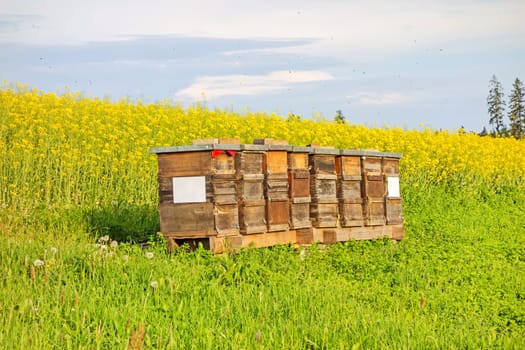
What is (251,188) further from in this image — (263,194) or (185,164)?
(185,164)

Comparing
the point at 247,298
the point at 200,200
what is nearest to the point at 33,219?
the point at 200,200

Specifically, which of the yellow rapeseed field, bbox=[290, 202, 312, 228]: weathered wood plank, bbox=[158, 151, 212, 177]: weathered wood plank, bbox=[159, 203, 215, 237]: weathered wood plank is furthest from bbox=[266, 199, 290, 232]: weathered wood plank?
the yellow rapeseed field

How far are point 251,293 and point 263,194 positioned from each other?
11.6 ft

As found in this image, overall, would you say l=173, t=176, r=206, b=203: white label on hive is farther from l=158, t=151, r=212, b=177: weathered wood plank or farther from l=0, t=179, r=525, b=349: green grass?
l=0, t=179, r=525, b=349: green grass

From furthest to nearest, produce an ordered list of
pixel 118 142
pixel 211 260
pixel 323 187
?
1. pixel 118 142
2. pixel 323 187
3. pixel 211 260

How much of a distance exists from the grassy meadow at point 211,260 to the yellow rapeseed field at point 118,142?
0.19 ft

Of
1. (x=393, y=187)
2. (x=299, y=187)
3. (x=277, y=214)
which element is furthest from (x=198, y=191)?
(x=393, y=187)

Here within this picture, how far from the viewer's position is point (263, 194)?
463 inches

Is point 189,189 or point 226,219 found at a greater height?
Answer: point 189,189

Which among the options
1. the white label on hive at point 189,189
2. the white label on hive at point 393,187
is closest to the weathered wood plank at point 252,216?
the white label on hive at point 189,189

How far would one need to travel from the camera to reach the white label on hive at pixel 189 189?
11.0m

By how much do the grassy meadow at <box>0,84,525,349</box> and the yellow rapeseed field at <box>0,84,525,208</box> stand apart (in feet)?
0.19

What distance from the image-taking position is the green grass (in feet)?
21.9

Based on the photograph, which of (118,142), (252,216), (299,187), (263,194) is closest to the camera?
(252,216)
